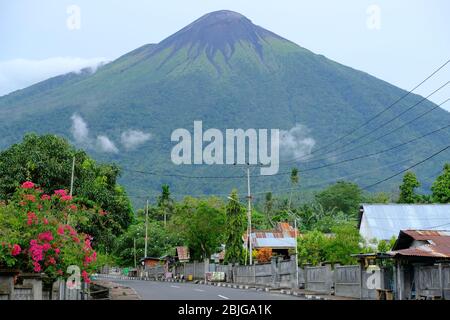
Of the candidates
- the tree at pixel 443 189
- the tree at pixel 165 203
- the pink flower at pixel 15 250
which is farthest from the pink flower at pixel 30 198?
the tree at pixel 165 203

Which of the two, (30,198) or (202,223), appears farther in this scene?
(202,223)

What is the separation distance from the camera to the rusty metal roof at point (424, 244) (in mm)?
20969

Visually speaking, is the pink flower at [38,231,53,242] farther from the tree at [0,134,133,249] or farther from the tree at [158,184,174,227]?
the tree at [158,184,174,227]

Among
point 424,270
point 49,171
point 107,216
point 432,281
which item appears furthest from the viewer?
point 107,216

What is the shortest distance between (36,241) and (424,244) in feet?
46.4

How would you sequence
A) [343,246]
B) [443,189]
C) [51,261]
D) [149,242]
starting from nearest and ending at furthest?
[51,261]
[343,246]
[443,189]
[149,242]

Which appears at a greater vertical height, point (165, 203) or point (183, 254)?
point (165, 203)

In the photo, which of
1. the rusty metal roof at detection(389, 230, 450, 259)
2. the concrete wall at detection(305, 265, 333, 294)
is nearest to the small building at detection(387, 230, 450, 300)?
the rusty metal roof at detection(389, 230, 450, 259)

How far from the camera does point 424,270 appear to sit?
66.5 ft


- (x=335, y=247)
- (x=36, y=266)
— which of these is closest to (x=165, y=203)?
(x=335, y=247)

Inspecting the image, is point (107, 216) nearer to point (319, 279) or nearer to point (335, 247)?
point (335, 247)

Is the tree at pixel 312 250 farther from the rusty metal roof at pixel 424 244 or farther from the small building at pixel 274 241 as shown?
the rusty metal roof at pixel 424 244
